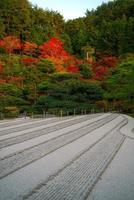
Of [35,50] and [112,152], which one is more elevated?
[35,50]

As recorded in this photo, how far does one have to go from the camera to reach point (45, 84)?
1549 inches

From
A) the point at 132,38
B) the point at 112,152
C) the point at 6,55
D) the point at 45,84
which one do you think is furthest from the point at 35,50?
the point at 112,152

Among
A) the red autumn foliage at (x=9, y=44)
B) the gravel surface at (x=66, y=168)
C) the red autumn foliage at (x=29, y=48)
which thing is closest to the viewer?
the gravel surface at (x=66, y=168)

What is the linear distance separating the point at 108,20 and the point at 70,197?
200 feet

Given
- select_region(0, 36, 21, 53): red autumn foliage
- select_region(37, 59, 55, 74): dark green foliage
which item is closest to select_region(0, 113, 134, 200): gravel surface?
select_region(37, 59, 55, 74): dark green foliage

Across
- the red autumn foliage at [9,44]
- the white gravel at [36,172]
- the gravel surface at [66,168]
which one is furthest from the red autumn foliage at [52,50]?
the white gravel at [36,172]

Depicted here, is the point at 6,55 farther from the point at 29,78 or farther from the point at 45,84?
the point at 45,84

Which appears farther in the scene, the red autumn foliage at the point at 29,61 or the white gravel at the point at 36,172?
the red autumn foliage at the point at 29,61

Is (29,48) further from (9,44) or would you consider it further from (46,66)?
(46,66)

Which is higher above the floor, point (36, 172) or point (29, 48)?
point (29, 48)

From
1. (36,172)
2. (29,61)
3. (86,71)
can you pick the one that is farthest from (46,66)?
(36,172)

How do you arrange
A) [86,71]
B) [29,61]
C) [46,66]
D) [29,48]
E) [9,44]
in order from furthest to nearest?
[29,48] → [9,44] → [86,71] → [29,61] → [46,66]

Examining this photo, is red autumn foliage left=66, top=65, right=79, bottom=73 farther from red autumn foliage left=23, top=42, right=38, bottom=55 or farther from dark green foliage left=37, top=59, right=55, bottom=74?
red autumn foliage left=23, top=42, right=38, bottom=55

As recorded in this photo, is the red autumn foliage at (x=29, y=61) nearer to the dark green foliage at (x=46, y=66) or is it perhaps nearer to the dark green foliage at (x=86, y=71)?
the dark green foliage at (x=46, y=66)
